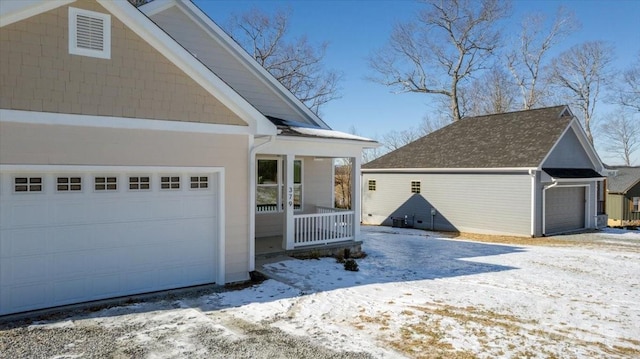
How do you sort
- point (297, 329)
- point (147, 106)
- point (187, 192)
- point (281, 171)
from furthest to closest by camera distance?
1. point (281, 171)
2. point (187, 192)
3. point (147, 106)
4. point (297, 329)

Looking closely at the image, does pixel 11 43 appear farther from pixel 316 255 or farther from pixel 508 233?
pixel 508 233

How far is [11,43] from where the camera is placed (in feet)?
20.1

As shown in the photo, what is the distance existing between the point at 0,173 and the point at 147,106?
2.26 m

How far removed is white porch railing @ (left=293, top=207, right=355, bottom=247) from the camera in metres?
11.3

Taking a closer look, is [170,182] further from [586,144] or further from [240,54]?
[586,144]

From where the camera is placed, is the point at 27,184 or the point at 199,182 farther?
the point at 199,182

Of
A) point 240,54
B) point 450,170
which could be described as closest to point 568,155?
point 450,170

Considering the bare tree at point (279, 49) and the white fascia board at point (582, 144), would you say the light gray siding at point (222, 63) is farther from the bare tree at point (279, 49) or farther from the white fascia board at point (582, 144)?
the bare tree at point (279, 49)

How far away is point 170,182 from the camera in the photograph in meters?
7.65

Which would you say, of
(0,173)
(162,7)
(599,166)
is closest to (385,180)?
(599,166)

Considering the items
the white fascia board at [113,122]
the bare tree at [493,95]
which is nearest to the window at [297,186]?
the white fascia board at [113,122]

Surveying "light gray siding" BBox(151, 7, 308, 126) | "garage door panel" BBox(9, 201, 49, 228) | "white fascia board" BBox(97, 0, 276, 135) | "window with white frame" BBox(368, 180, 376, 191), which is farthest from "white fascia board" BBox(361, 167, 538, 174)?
"garage door panel" BBox(9, 201, 49, 228)

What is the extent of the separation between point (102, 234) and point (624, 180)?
3406 cm

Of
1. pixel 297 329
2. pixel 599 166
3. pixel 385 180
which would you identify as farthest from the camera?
pixel 385 180
